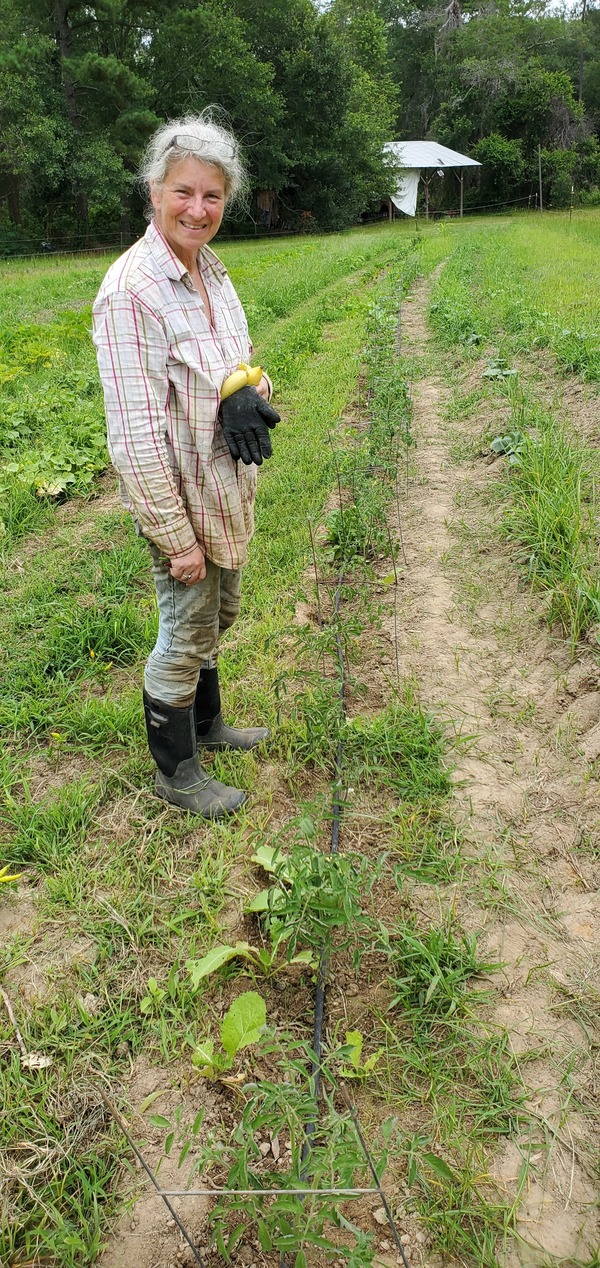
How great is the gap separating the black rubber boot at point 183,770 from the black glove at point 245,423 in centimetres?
87

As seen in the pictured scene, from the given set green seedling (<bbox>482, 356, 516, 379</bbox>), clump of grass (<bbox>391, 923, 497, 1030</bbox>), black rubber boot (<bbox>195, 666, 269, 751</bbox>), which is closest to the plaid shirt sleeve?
black rubber boot (<bbox>195, 666, 269, 751</bbox>)

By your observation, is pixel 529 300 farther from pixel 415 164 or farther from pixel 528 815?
pixel 415 164

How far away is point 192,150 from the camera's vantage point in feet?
6.25

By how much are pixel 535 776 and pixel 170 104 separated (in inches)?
1245

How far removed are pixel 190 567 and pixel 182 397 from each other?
0.46 metres

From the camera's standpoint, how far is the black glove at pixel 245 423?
2.07m

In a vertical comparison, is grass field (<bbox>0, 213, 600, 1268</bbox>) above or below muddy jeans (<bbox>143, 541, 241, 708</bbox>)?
below

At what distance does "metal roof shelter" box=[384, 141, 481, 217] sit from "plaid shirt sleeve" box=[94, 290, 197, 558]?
38.8 meters

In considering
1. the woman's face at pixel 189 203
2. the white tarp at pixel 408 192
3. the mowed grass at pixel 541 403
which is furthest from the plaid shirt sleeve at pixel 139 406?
the white tarp at pixel 408 192

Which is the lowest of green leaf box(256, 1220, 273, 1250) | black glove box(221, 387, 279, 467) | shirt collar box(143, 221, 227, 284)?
green leaf box(256, 1220, 273, 1250)

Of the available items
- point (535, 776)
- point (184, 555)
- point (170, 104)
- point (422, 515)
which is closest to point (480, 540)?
point (422, 515)

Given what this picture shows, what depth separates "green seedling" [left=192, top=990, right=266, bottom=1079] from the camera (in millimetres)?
1778

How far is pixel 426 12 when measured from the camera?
4869cm

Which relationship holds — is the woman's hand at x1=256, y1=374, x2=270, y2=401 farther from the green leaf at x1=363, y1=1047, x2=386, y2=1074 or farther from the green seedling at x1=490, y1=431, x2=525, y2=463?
the green seedling at x1=490, y1=431, x2=525, y2=463
